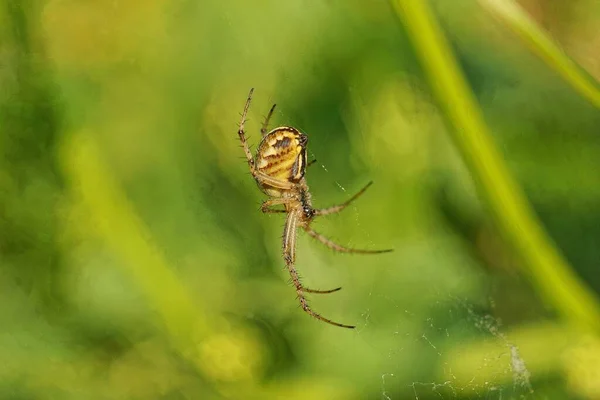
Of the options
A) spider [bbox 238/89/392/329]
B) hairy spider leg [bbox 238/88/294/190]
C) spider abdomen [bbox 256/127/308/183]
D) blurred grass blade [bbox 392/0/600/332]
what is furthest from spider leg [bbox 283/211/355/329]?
blurred grass blade [bbox 392/0/600/332]

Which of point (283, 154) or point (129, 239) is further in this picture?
point (129, 239)

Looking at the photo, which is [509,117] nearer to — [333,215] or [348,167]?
[348,167]

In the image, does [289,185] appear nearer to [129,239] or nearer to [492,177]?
[129,239]

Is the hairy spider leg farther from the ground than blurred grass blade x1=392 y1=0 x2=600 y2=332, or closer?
farther from the ground

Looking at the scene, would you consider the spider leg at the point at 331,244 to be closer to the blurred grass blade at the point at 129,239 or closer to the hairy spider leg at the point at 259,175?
the hairy spider leg at the point at 259,175

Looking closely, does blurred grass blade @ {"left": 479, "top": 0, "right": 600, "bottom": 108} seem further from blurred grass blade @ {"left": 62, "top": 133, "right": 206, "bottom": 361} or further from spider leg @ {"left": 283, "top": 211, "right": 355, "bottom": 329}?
blurred grass blade @ {"left": 62, "top": 133, "right": 206, "bottom": 361}

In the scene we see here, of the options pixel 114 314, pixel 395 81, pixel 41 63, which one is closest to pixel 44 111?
pixel 41 63

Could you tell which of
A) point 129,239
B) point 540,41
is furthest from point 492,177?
point 129,239
